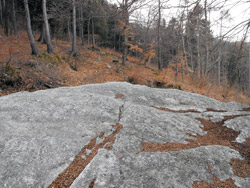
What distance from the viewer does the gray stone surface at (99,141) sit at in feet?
4.59

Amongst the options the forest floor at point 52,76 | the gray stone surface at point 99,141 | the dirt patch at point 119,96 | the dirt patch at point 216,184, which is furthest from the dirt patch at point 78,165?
the forest floor at point 52,76

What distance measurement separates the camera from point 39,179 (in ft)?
4.53

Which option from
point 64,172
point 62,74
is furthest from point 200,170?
point 62,74

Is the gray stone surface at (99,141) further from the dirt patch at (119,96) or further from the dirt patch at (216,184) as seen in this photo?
the dirt patch at (119,96)

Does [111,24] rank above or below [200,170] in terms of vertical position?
above

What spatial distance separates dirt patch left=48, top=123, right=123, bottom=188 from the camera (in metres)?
1.38

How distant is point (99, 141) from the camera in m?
1.97

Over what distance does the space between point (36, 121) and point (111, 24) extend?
27711 millimetres

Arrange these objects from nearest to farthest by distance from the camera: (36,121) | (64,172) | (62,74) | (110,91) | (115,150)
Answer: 1. (64,172)
2. (115,150)
3. (36,121)
4. (110,91)
5. (62,74)

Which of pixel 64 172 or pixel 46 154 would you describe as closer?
pixel 64 172

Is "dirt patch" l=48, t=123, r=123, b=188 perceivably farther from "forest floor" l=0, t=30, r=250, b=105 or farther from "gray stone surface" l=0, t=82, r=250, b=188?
"forest floor" l=0, t=30, r=250, b=105

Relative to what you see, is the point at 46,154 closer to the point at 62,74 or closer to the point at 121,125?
the point at 121,125

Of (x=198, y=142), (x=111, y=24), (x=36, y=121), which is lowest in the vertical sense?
(x=198, y=142)

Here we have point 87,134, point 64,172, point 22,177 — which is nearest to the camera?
point 22,177
